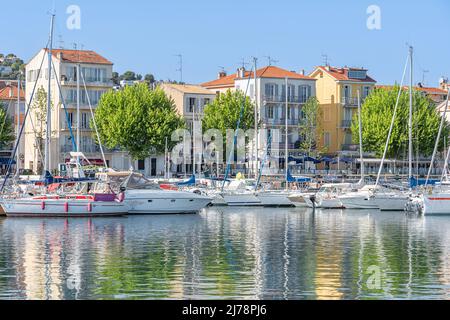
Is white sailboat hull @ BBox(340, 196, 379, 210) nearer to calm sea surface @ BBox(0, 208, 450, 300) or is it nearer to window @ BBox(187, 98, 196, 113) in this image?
calm sea surface @ BBox(0, 208, 450, 300)

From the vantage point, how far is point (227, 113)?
110438 mm

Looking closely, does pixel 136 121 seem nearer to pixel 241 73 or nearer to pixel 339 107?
pixel 241 73

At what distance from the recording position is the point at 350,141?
125m

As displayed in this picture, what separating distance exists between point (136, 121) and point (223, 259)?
6630 cm

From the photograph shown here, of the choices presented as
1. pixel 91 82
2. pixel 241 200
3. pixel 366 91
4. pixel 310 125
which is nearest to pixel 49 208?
pixel 241 200

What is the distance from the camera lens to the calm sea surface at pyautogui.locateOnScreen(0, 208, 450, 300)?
106ft

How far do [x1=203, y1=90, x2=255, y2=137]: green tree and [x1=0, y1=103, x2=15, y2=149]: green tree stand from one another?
21.4m

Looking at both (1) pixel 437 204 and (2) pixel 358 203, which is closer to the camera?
(1) pixel 437 204

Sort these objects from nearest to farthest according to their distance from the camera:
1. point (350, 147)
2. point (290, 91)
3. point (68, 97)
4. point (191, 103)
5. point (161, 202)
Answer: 1. point (161, 202)
2. point (68, 97)
3. point (290, 91)
4. point (191, 103)
5. point (350, 147)

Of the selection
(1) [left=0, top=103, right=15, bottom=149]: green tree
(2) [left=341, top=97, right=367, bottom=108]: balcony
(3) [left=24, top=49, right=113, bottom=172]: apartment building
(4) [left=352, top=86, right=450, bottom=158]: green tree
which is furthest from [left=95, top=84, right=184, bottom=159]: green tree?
(2) [left=341, top=97, right=367, bottom=108]: balcony

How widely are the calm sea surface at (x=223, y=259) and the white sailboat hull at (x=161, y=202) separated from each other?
2.48 meters
